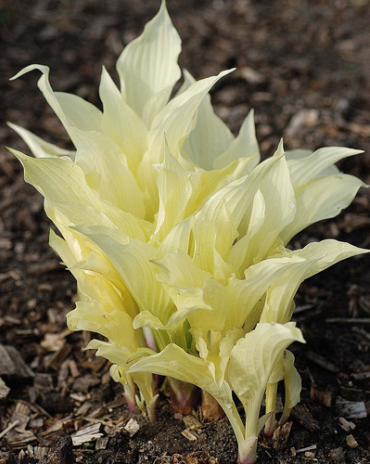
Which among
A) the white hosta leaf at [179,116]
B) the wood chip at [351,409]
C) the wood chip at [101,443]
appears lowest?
the wood chip at [351,409]

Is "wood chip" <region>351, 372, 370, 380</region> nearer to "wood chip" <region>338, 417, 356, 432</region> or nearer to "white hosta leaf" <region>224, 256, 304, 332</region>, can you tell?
"wood chip" <region>338, 417, 356, 432</region>

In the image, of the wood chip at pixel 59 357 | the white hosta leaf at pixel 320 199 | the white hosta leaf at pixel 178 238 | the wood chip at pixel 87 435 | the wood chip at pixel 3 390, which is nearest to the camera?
the white hosta leaf at pixel 178 238

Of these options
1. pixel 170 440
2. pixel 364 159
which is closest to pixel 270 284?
pixel 170 440

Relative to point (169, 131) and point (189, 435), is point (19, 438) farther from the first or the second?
point (169, 131)

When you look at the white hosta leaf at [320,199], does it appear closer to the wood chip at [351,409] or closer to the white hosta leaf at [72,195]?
the white hosta leaf at [72,195]

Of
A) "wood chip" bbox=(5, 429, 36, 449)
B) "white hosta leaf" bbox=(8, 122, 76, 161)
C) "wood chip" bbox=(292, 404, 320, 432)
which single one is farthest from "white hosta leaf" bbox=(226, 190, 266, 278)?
"wood chip" bbox=(5, 429, 36, 449)

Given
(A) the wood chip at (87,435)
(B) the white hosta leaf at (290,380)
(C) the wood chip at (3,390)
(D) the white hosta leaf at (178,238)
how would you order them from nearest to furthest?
(D) the white hosta leaf at (178,238) → (B) the white hosta leaf at (290,380) → (A) the wood chip at (87,435) → (C) the wood chip at (3,390)

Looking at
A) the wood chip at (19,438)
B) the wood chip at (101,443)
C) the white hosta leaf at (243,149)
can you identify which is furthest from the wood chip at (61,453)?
the white hosta leaf at (243,149)
